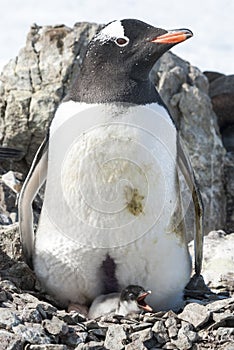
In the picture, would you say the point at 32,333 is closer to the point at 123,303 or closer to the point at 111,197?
the point at 123,303

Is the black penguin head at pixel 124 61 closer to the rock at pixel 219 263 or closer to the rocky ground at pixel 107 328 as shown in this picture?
the rocky ground at pixel 107 328

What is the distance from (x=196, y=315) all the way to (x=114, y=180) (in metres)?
0.62

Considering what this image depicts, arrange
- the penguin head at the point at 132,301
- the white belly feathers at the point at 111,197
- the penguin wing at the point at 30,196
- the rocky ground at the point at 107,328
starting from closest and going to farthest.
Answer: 1. the rocky ground at the point at 107,328
2. the penguin head at the point at 132,301
3. the white belly feathers at the point at 111,197
4. the penguin wing at the point at 30,196

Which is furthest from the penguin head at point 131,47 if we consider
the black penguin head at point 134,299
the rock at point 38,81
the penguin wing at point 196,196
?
the rock at point 38,81

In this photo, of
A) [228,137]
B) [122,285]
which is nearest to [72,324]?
[122,285]

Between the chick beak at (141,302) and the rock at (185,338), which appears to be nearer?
the rock at (185,338)

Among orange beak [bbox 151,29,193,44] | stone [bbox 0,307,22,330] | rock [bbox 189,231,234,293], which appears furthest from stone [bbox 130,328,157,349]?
rock [bbox 189,231,234,293]

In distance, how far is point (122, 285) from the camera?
115 inches

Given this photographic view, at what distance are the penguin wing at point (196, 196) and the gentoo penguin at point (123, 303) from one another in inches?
21.4

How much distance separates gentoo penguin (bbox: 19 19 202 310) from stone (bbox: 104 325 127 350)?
1.61 feet

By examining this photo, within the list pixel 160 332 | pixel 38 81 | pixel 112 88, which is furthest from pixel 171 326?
pixel 38 81

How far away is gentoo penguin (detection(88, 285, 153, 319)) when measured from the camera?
2711 mm

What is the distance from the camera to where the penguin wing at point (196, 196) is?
3.12 m

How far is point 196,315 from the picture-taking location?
2566 mm
